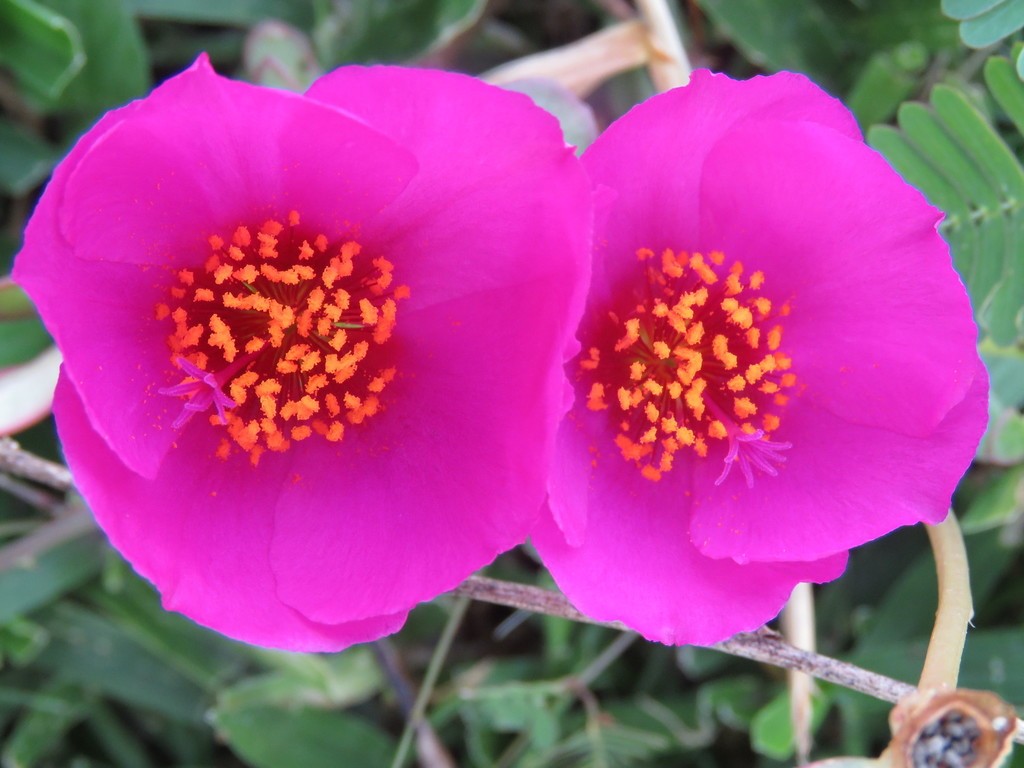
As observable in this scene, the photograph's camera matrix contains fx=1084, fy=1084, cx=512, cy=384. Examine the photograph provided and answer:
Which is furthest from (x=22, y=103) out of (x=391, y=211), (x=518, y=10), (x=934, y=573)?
(x=934, y=573)

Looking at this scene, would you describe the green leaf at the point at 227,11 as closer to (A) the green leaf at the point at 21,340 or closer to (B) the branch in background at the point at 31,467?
(A) the green leaf at the point at 21,340

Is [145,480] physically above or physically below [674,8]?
below

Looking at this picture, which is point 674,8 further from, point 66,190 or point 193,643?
point 193,643

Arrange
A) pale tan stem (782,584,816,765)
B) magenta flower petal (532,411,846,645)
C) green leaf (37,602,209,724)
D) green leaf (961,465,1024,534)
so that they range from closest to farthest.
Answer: magenta flower petal (532,411,846,645), pale tan stem (782,584,816,765), green leaf (961,465,1024,534), green leaf (37,602,209,724)

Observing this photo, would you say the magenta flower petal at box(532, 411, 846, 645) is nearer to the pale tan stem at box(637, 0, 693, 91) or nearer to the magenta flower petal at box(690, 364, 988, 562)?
the magenta flower petal at box(690, 364, 988, 562)

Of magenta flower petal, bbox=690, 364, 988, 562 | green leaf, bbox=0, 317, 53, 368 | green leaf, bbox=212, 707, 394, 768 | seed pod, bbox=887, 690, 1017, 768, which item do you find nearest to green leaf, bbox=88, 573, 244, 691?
green leaf, bbox=212, 707, 394, 768
